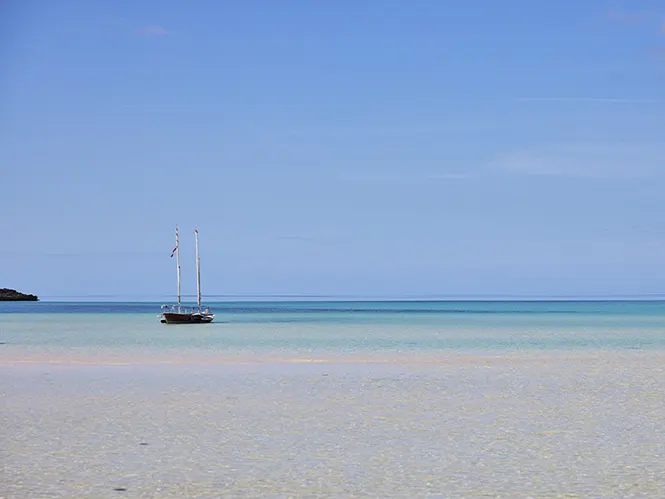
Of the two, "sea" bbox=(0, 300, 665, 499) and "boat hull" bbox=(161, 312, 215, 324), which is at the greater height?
"boat hull" bbox=(161, 312, 215, 324)

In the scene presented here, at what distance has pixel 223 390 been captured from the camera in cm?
2439

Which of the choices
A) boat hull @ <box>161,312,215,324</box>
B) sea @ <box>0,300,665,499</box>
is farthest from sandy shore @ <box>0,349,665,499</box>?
boat hull @ <box>161,312,215,324</box>

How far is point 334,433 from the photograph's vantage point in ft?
56.0

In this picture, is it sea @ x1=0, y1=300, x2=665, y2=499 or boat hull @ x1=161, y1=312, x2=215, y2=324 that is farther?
boat hull @ x1=161, y1=312, x2=215, y2=324

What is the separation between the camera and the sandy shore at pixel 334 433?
12906mm

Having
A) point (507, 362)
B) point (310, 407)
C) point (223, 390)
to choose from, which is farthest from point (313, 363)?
point (310, 407)

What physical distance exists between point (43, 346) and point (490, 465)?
35.9m

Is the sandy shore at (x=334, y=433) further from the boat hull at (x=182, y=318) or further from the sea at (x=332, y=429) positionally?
the boat hull at (x=182, y=318)

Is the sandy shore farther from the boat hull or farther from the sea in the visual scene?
the boat hull

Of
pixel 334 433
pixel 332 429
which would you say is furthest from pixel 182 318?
pixel 334 433

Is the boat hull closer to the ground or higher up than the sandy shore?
higher up

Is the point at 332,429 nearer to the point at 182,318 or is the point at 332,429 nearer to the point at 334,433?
the point at 334,433

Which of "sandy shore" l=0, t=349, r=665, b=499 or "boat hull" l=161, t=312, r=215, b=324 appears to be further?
"boat hull" l=161, t=312, r=215, b=324

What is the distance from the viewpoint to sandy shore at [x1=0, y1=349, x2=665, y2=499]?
12.9 meters
